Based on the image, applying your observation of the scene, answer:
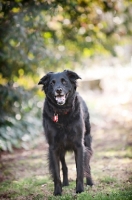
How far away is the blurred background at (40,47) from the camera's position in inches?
328

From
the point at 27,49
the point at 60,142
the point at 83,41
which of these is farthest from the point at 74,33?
the point at 60,142

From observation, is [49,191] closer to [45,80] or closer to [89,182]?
[89,182]

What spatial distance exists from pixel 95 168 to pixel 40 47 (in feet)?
11.8

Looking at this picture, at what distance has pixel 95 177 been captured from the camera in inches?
256

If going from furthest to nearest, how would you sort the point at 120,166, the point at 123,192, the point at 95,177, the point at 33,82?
1. the point at 33,82
2. the point at 120,166
3. the point at 95,177
4. the point at 123,192

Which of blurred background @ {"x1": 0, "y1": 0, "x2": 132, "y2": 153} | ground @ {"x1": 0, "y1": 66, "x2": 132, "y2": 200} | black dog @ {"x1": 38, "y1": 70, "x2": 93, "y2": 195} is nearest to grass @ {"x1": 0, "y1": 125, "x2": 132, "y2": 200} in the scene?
ground @ {"x1": 0, "y1": 66, "x2": 132, "y2": 200}

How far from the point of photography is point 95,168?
728cm

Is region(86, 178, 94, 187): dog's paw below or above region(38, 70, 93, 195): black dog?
below

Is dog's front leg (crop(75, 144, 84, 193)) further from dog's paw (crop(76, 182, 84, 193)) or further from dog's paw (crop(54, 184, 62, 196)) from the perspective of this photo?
dog's paw (crop(54, 184, 62, 196))

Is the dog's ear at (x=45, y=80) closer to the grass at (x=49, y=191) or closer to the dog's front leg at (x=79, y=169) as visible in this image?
the dog's front leg at (x=79, y=169)

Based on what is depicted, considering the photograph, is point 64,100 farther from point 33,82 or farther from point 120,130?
point 120,130

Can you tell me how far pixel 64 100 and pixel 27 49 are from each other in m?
4.03

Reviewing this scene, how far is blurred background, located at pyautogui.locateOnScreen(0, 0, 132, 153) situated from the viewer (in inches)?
328

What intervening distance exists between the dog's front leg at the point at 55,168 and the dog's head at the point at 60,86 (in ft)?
2.73
